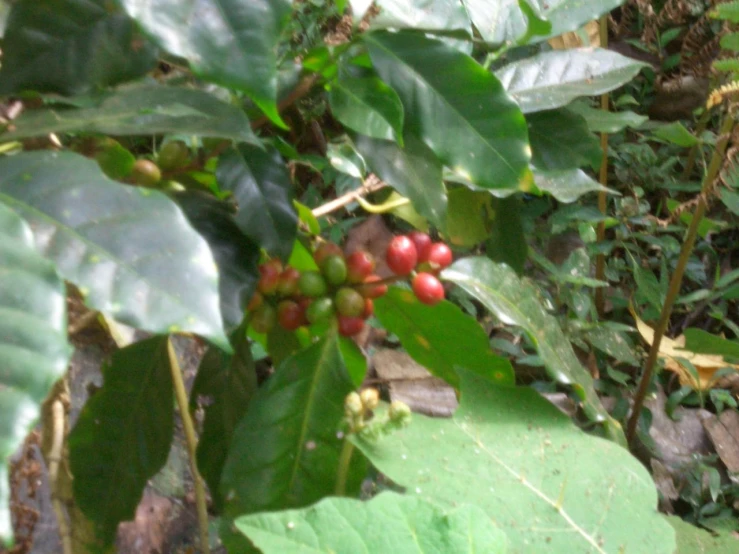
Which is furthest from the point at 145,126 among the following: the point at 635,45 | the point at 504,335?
the point at 635,45

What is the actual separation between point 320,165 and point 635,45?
54.9 inches

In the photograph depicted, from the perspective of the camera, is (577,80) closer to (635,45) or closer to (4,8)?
(4,8)

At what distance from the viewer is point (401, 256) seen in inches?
29.3

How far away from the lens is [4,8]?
0.61m

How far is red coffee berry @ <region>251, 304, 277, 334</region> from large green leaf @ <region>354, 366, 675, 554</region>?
18cm

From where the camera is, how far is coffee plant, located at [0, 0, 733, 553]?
0.41 m

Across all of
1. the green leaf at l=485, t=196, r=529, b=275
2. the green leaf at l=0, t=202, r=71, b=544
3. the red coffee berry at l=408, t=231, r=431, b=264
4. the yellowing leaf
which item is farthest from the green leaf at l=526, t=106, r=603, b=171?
the yellowing leaf

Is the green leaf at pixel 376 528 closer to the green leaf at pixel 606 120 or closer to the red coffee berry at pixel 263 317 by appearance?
the red coffee berry at pixel 263 317

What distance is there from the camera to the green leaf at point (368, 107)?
0.63 meters

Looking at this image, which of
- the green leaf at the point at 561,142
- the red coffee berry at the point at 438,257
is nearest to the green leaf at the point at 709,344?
the green leaf at the point at 561,142

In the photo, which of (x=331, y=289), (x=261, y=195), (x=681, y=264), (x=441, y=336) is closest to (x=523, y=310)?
(x=441, y=336)

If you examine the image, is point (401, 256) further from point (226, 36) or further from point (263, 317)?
point (226, 36)

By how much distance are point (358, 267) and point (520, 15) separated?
1.17 feet

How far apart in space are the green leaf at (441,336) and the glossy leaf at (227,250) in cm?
25
